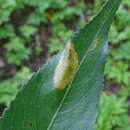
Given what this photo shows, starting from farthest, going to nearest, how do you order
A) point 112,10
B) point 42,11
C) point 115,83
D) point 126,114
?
1. point 42,11
2. point 115,83
3. point 126,114
4. point 112,10

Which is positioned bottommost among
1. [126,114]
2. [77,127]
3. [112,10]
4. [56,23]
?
[126,114]

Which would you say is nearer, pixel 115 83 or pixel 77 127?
pixel 77 127

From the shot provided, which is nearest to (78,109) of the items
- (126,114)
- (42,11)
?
(126,114)

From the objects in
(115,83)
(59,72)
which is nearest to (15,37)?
(115,83)

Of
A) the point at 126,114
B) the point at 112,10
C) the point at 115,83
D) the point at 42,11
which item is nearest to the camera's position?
the point at 112,10

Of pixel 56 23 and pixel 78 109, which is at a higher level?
pixel 56 23

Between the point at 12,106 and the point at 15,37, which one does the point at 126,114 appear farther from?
the point at 12,106

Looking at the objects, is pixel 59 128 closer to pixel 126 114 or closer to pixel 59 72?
pixel 59 72
